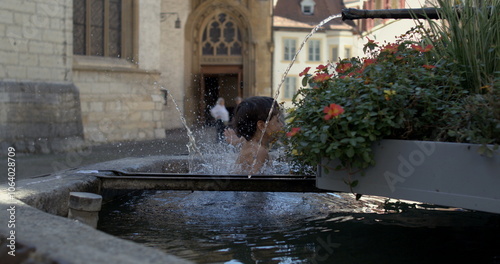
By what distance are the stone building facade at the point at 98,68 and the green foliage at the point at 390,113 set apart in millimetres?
7446

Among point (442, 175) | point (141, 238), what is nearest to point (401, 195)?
point (442, 175)

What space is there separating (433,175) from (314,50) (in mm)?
40997

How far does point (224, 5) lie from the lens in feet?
83.6

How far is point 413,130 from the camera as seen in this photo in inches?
103

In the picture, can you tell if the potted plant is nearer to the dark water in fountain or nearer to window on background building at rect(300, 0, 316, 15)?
the dark water in fountain

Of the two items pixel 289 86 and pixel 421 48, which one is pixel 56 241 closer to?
pixel 421 48

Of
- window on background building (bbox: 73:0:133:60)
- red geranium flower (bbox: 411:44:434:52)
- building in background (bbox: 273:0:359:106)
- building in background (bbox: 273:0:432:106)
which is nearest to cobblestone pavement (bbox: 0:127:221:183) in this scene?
window on background building (bbox: 73:0:133:60)

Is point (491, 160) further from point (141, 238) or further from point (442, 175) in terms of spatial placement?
point (141, 238)

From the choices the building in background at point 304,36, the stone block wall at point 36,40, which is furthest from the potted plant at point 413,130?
the building in background at point 304,36

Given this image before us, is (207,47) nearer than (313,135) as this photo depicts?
No

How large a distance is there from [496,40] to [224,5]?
23301mm

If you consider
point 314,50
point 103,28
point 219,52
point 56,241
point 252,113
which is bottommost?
point 56,241

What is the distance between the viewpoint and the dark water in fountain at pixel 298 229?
270cm

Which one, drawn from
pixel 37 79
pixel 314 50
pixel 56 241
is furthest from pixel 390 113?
pixel 314 50
